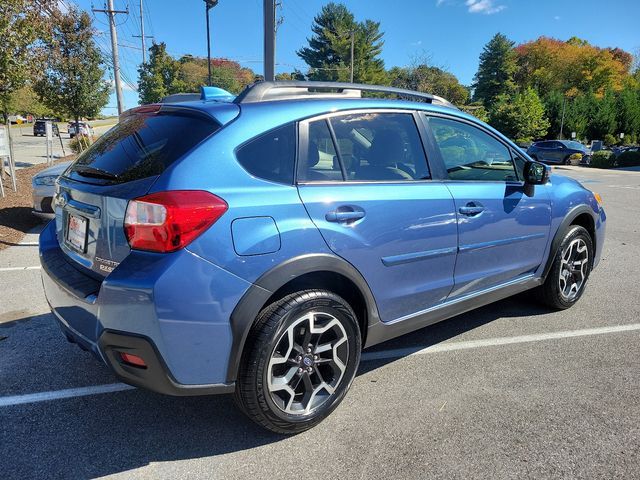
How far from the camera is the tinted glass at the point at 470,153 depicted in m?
3.31

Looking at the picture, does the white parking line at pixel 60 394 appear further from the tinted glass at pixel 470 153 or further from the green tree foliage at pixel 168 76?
the green tree foliage at pixel 168 76

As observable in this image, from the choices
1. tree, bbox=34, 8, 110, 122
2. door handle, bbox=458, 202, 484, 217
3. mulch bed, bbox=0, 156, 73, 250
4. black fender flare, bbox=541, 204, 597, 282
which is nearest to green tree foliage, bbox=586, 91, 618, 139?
tree, bbox=34, 8, 110, 122

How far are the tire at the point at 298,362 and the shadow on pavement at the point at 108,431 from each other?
0.75 ft

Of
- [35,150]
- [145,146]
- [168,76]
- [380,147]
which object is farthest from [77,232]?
[168,76]

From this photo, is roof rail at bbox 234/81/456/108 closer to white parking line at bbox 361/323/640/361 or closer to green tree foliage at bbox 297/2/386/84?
white parking line at bbox 361/323/640/361

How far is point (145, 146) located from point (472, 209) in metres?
2.09

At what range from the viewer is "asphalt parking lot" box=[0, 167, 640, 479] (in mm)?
2340

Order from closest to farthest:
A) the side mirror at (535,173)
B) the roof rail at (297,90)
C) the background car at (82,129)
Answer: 1. the roof rail at (297,90)
2. the side mirror at (535,173)
3. the background car at (82,129)

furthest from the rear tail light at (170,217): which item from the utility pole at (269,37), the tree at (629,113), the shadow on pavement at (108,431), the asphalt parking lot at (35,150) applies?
the tree at (629,113)

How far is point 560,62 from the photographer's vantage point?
6531 cm

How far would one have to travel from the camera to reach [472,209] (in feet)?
10.6

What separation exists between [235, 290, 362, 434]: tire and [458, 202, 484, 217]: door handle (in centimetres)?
110

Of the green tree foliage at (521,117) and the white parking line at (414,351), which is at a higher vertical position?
the green tree foliage at (521,117)

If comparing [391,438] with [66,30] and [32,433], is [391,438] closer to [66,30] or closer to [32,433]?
[32,433]
